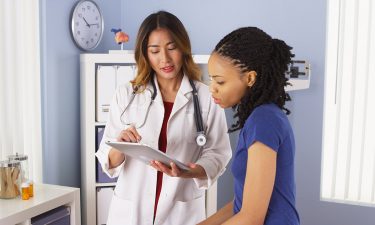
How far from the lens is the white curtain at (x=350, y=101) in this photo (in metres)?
2.54

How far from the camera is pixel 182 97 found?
4.82 ft

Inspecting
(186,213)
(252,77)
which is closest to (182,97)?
(186,213)

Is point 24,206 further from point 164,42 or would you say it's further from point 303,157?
point 303,157

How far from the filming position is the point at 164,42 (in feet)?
4.74

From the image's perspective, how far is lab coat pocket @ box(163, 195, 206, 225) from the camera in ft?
4.72

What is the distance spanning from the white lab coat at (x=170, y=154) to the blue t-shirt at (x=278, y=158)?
0.51 meters

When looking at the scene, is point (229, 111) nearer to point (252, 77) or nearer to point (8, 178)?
point (8, 178)

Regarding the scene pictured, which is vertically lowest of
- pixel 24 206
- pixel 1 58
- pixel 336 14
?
pixel 24 206

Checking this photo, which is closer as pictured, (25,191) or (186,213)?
(186,213)

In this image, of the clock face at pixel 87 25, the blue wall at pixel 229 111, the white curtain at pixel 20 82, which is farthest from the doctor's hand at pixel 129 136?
the clock face at pixel 87 25

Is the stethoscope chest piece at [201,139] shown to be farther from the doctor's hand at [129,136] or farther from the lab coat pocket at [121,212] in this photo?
the lab coat pocket at [121,212]

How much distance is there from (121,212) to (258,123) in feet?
2.60

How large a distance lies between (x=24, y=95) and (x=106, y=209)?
0.90m

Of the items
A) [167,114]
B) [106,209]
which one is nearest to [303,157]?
[106,209]
